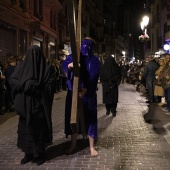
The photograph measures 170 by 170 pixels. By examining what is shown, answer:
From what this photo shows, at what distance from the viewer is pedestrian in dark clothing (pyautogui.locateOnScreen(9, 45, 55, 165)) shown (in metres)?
→ 5.59

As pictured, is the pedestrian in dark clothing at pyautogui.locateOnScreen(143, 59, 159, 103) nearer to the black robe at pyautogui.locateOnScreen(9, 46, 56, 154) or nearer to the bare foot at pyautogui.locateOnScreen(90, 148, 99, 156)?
the bare foot at pyautogui.locateOnScreen(90, 148, 99, 156)

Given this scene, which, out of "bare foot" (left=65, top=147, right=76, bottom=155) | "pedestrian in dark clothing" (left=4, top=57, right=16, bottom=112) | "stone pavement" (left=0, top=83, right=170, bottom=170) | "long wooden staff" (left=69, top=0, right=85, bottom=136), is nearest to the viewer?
"long wooden staff" (left=69, top=0, right=85, bottom=136)

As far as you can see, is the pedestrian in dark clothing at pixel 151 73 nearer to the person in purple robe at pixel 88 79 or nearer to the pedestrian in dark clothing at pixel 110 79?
the pedestrian in dark clothing at pixel 110 79

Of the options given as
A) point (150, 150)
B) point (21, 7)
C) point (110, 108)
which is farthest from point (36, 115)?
point (21, 7)

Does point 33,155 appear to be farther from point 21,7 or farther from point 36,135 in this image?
point 21,7

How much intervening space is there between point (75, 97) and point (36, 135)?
89cm

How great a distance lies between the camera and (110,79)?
1061cm

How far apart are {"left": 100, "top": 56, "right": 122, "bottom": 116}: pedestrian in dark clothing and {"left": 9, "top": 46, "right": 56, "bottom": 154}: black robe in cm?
491

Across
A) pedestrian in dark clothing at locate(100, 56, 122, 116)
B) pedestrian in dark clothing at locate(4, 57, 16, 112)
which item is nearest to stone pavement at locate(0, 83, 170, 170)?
pedestrian in dark clothing at locate(100, 56, 122, 116)

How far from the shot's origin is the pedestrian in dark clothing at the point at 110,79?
10586 millimetres

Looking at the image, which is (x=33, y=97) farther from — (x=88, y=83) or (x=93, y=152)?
(x=93, y=152)

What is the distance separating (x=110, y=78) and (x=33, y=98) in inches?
203

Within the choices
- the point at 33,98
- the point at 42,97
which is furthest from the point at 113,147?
the point at 33,98

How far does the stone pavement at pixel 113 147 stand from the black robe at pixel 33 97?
46 centimetres
